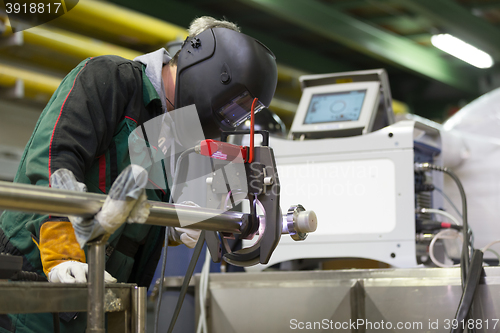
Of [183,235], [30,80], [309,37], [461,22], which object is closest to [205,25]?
[183,235]

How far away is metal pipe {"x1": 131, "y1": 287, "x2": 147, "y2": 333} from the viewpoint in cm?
72

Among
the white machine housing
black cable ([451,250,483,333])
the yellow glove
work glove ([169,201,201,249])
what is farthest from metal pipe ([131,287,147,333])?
the white machine housing

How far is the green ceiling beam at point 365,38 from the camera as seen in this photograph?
164 inches

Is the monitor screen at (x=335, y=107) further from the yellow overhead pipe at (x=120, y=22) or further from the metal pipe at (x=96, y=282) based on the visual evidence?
the yellow overhead pipe at (x=120, y=22)

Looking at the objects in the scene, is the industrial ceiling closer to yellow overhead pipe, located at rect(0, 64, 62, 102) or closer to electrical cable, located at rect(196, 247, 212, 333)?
yellow overhead pipe, located at rect(0, 64, 62, 102)

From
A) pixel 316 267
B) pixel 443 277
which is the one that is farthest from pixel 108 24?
pixel 443 277

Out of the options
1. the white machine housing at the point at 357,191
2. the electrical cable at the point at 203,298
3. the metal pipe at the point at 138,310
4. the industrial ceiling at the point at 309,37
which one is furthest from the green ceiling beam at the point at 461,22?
the metal pipe at the point at 138,310

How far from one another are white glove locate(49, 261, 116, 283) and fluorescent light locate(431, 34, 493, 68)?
4899 millimetres

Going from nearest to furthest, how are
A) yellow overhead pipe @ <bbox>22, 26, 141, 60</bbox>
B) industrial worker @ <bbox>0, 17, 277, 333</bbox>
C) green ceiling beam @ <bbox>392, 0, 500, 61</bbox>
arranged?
1. industrial worker @ <bbox>0, 17, 277, 333</bbox>
2. yellow overhead pipe @ <bbox>22, 26, 141, 60</bbox>
3. green ceiling beam @ <bbox>392, 0, 500, 61</bbox>

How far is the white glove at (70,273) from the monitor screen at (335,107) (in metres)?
1.03

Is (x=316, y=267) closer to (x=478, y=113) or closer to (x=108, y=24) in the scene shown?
(x=478, y=113)

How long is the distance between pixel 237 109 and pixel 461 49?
4776 millimetres

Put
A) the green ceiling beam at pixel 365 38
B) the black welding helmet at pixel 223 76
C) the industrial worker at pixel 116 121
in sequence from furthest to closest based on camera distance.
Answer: the green ceiling beam at pixel 365 38 → the black welding helmet at pixel 223 76 → the industrial worker at pixel 116 121

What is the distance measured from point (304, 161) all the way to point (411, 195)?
0.33m
